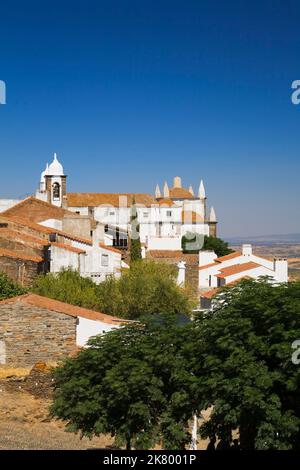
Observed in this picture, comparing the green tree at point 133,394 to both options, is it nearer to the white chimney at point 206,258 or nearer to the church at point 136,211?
the white chimney at point 206,258

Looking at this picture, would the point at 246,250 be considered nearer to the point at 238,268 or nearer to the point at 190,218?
the point at 238,268

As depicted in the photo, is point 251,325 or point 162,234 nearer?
point 251,325

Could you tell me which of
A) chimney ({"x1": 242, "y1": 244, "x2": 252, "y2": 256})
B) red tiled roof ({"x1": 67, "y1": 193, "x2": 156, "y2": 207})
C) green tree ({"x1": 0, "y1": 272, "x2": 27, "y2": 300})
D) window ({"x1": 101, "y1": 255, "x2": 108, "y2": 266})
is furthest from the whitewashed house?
red tiled roof ({"x1": 67, "y1": 193, "x2": 156, "y2": 207})

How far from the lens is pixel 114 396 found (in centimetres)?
1892

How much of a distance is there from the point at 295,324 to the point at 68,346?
13.2 meters

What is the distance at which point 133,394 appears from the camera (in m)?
19.0

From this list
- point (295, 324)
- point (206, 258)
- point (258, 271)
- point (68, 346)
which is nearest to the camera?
point (295, 324)

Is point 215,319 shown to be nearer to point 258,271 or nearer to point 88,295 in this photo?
point 88,295

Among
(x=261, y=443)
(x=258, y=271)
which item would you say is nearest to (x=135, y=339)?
(x=261, y=443)

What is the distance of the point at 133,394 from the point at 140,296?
73.5ft

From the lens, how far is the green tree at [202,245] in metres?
94.5

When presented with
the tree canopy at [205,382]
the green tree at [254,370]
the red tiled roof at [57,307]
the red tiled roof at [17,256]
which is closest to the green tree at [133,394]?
the tree canopy at [205,382]

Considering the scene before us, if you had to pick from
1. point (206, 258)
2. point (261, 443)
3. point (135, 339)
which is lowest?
point (261, 443)

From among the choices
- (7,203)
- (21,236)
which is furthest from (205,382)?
(7,203)
